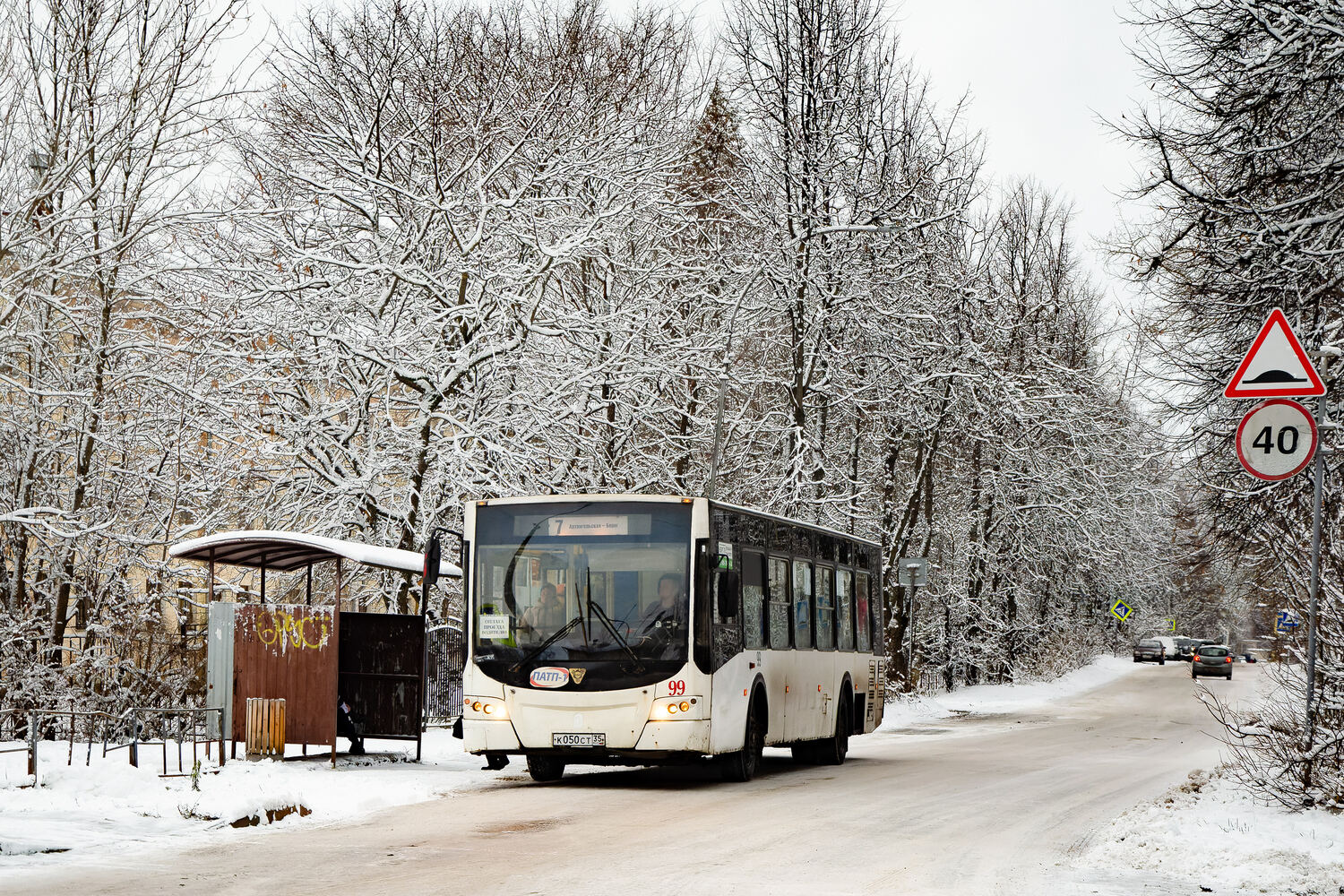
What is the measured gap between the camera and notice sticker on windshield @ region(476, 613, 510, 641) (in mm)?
16078

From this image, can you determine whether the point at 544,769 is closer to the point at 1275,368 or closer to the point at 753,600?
the point at 753,600

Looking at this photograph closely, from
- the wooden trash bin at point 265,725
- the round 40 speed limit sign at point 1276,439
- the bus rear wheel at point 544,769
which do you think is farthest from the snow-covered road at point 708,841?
the round 40 speed limit sign at point 1276,439

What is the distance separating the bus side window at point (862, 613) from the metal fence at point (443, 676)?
20.8 ft

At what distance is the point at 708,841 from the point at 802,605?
8.08m

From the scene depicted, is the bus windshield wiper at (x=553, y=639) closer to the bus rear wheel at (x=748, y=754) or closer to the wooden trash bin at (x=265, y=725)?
the bus rear wheel at (x=748, y=754)

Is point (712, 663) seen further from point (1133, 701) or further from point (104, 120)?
point (1133, 701)

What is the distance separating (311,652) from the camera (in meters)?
17.5

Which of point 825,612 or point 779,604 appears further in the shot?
point 825,612

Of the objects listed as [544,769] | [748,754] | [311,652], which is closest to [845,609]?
[748,754]

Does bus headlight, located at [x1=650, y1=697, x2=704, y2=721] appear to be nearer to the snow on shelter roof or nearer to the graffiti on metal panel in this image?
the snow on shelter roof

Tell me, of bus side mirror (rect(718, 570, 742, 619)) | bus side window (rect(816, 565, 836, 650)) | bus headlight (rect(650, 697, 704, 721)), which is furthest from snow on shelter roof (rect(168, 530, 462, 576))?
bus side window (rect(816, 565, 836, 650))

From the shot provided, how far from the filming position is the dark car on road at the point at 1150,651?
93062 millimetres

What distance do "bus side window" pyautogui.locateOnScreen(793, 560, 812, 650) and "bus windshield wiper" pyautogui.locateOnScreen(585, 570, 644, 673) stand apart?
376 centimetres

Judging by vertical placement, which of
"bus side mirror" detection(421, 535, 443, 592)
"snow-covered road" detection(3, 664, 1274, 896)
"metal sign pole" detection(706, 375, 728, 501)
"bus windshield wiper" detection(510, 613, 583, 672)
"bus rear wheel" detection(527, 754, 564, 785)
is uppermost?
"metal sign pole" detection(706, 375, 728, 501)
